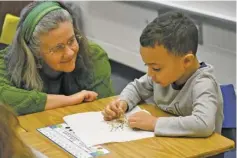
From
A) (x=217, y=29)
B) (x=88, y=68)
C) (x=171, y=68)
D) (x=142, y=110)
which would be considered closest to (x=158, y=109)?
(x=142, y=110)

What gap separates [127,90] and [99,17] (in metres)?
2.66

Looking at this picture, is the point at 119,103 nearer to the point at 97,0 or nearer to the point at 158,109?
the point at 158,109

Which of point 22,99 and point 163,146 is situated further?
point 22,99

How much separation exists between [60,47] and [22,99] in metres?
0.28

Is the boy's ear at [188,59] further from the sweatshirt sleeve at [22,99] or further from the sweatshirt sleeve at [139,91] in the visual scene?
the sweatshirt sleeve at [22,99]

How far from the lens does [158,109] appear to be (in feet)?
6.74

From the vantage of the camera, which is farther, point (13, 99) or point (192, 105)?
point (13, 99)

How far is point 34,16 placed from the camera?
7.25 ft

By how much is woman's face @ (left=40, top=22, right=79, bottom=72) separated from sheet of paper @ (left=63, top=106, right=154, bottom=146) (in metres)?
0.34

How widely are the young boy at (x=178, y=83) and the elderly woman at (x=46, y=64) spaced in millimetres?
348

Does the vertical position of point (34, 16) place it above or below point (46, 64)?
above

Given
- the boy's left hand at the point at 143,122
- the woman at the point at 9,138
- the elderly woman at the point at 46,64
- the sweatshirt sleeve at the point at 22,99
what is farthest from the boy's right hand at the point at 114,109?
the woman at the point at 9,138

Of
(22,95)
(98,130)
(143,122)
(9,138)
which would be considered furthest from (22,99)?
(9,138)

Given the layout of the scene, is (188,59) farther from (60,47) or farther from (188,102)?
(60,47)
